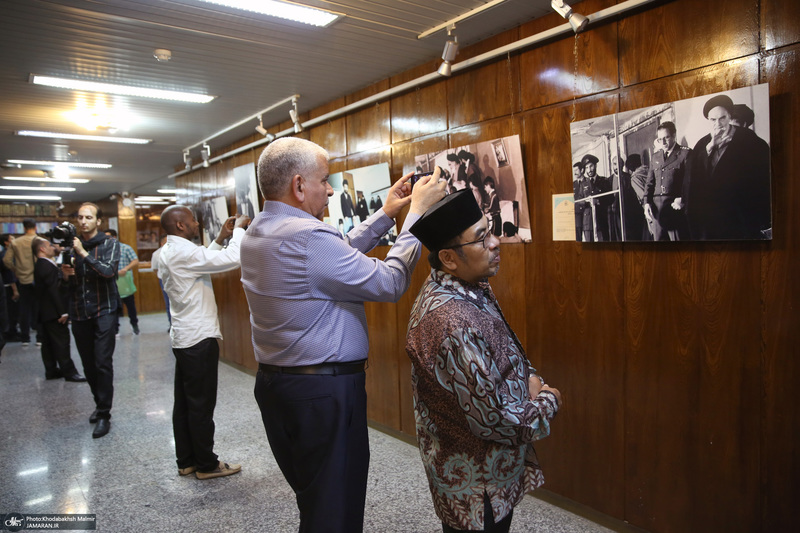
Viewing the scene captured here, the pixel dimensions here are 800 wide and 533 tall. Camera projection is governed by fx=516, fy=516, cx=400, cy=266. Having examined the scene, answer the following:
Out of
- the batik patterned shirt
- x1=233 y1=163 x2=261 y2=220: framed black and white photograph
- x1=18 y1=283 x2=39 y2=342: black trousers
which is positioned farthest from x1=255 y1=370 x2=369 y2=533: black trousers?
x1=18 y1=283 x2=39 y2=342: black trousers

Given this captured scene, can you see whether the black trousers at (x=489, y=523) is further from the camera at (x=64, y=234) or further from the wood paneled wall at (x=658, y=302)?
the camera at (x=64, y=234)

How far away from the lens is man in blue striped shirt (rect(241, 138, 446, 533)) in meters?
1.65

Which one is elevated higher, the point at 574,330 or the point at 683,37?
the point at 683,37

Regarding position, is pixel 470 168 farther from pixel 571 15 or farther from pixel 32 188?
pixel 32 188

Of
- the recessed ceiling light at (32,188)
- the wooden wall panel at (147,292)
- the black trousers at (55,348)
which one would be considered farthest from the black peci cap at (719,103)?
the wooden wall panel at (147,292)

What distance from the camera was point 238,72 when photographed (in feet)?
12.8

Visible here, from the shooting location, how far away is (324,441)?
169cm

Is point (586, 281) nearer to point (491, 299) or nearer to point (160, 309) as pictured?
point (491, 299)

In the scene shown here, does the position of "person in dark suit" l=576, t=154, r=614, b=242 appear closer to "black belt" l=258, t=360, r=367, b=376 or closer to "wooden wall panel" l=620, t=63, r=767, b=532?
"wooden wall panel" l=620, t=63, r=767, b=532

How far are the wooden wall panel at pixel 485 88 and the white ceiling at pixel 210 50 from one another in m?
0.09

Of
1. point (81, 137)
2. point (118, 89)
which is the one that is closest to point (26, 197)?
point (81, 137)

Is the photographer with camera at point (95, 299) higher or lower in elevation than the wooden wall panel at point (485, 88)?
lower

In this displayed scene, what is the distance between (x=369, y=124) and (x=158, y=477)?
306 cm

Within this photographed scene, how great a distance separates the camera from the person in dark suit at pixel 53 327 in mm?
6008
